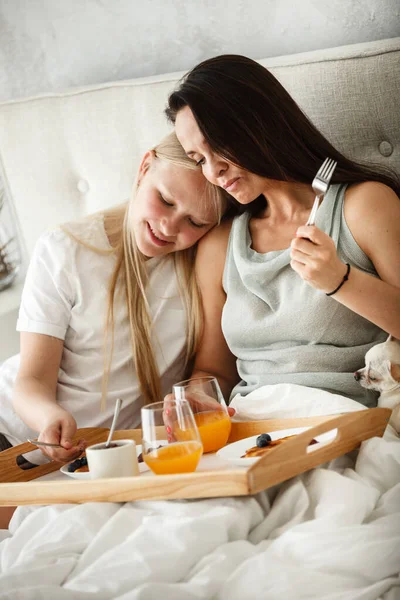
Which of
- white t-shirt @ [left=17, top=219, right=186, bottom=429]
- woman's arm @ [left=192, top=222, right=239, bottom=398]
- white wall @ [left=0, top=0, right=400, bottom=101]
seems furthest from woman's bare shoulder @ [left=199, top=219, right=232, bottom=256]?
white wall @ [left=0, top=0, right=400, bottom=101]

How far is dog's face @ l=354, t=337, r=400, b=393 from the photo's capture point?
1293 millimetres

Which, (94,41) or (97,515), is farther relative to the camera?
(94,41)

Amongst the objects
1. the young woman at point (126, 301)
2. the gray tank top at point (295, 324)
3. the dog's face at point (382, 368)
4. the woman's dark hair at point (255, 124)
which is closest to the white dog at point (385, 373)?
the dog's face at point (382, 368)

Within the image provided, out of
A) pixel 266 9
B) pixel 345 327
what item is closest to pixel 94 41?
pixel 266 9

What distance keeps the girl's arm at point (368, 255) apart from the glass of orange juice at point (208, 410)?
10.2 inches

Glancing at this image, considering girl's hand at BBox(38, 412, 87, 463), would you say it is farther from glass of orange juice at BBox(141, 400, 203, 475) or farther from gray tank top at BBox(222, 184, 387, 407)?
gray tank top at BBox(222, 184, 387, 407)

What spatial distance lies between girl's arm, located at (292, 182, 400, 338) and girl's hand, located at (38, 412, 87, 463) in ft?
1.72

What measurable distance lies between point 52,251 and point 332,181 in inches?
26.1

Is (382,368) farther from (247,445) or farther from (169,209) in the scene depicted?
(169,209)

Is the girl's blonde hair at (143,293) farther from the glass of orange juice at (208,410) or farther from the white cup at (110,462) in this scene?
the white cup at (110,462)

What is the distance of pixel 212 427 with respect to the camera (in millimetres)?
1232

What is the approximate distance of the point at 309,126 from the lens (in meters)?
1.47

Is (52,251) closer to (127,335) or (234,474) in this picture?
(127,335)

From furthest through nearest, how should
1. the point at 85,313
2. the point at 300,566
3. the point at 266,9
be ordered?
the point at 266,9 < the point at 85,313 < the point at 300,566
